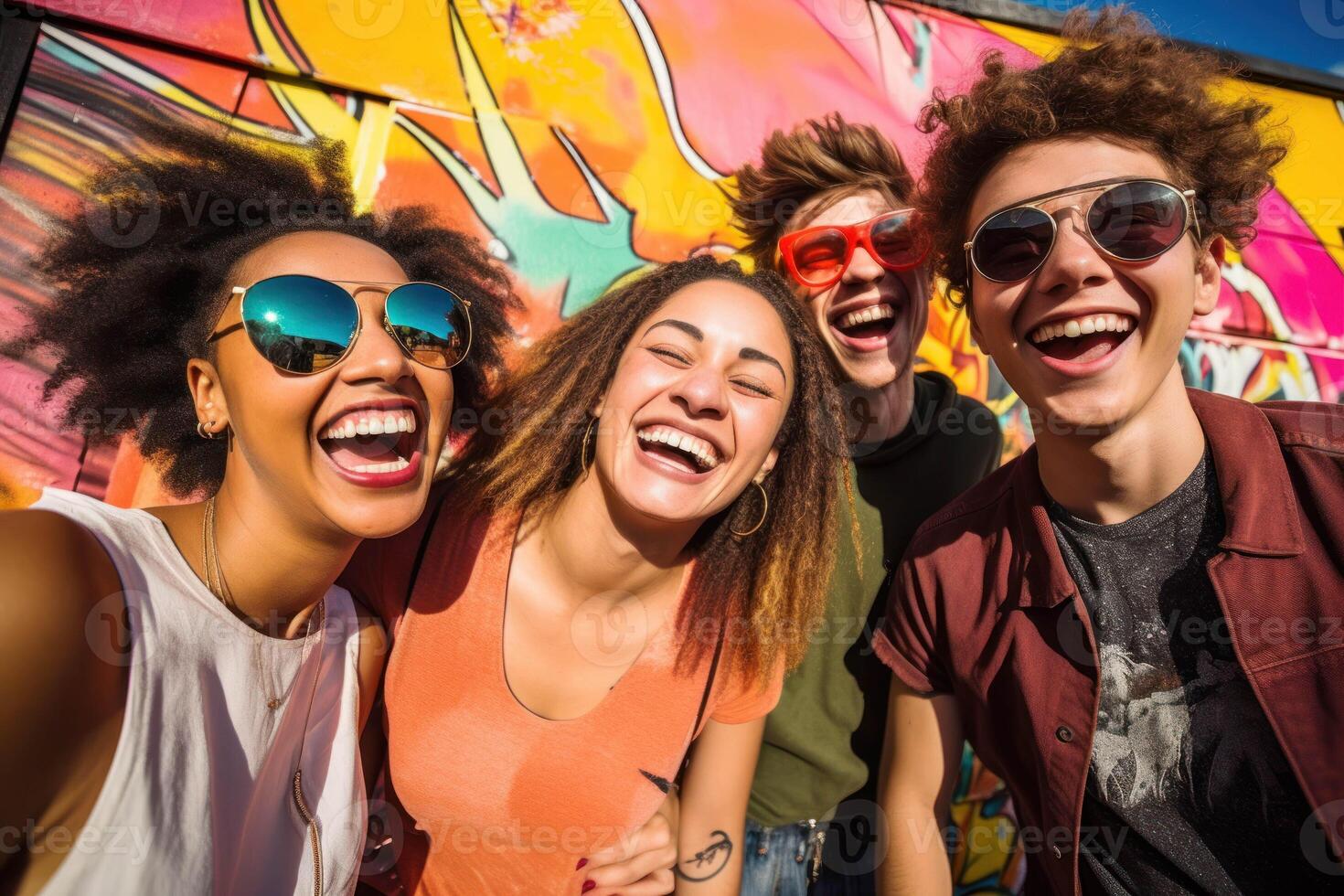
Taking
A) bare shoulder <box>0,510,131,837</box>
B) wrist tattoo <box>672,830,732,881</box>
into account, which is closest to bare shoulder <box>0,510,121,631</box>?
bare shoulder <box>0,510,131,837</box>

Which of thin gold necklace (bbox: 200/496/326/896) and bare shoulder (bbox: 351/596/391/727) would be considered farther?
bare shoulder (bbox: 351/596/391/727)

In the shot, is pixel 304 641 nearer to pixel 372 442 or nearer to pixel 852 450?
pixel 372 442

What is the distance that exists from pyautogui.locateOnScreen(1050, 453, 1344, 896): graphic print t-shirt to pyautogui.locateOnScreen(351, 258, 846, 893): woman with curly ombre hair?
0.91 m

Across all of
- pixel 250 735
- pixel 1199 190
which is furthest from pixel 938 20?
pixel 250 735

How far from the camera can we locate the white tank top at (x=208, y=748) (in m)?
1.14

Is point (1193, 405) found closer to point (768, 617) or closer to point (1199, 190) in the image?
point (1199, 190)

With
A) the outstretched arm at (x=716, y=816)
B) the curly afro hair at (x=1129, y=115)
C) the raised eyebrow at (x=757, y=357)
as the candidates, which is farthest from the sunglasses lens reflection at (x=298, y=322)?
the curly afro hair at (x=1129, y=115)

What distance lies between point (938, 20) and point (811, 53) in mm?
1012

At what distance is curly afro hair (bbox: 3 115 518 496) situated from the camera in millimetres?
1656

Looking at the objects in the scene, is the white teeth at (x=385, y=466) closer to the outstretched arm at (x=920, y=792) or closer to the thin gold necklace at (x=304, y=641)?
the thin gold necklace at (x=304, y=641)

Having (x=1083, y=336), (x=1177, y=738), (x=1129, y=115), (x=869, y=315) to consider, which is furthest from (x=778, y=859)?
(x=1129, y=115)

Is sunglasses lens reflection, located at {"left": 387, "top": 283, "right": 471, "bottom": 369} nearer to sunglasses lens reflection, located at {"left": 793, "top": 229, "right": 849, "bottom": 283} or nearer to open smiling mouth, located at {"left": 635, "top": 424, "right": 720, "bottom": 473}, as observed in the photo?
open smiling mouth, located at {"left": 635, "top": 424, "right": 720, "bottom": 473}

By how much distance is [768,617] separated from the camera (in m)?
2.22

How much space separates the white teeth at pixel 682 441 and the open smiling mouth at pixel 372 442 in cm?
71
